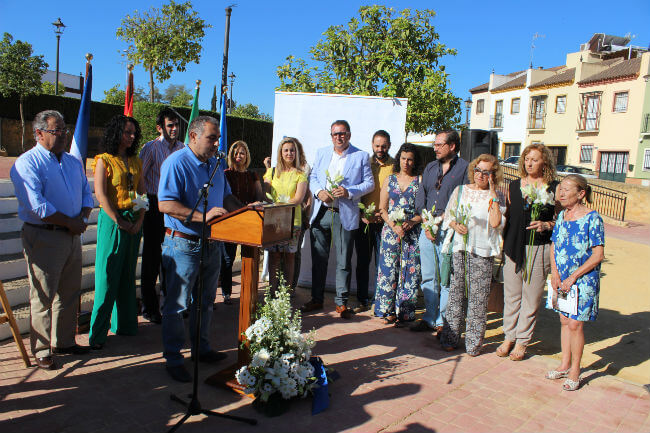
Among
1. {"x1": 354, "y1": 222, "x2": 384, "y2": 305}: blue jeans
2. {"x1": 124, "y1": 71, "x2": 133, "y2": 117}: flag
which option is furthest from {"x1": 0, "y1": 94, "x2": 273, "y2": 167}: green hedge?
{"x1": 354, "y1": 222, "x2": 384, "y2": 305}: blue jeans

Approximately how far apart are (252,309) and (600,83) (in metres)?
35.6

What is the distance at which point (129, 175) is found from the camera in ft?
15.1

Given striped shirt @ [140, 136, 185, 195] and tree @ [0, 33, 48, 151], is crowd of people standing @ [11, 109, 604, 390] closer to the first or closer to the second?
striped shirt @ [140, 136, 185, 195]

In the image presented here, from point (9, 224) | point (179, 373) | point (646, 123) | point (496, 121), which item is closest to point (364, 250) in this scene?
point (179, 373)

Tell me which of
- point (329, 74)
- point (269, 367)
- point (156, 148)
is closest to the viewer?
point (269, 367)

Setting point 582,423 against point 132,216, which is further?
point 132,216

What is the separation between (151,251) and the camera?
5215mm

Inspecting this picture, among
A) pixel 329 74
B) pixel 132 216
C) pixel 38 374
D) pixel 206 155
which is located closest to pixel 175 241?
pixel 206 155

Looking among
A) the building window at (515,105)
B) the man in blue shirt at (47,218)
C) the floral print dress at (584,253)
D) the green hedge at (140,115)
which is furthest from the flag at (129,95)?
the building window at (515,105)

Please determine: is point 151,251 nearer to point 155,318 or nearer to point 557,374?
point 155,318

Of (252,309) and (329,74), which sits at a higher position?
(329,74)

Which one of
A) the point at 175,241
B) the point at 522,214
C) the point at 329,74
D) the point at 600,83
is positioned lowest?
the point at 175,241

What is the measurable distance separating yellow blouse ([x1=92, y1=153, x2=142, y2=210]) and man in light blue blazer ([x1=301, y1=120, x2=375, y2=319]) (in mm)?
2153

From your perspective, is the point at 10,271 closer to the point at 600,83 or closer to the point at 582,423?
the point at 582,423
